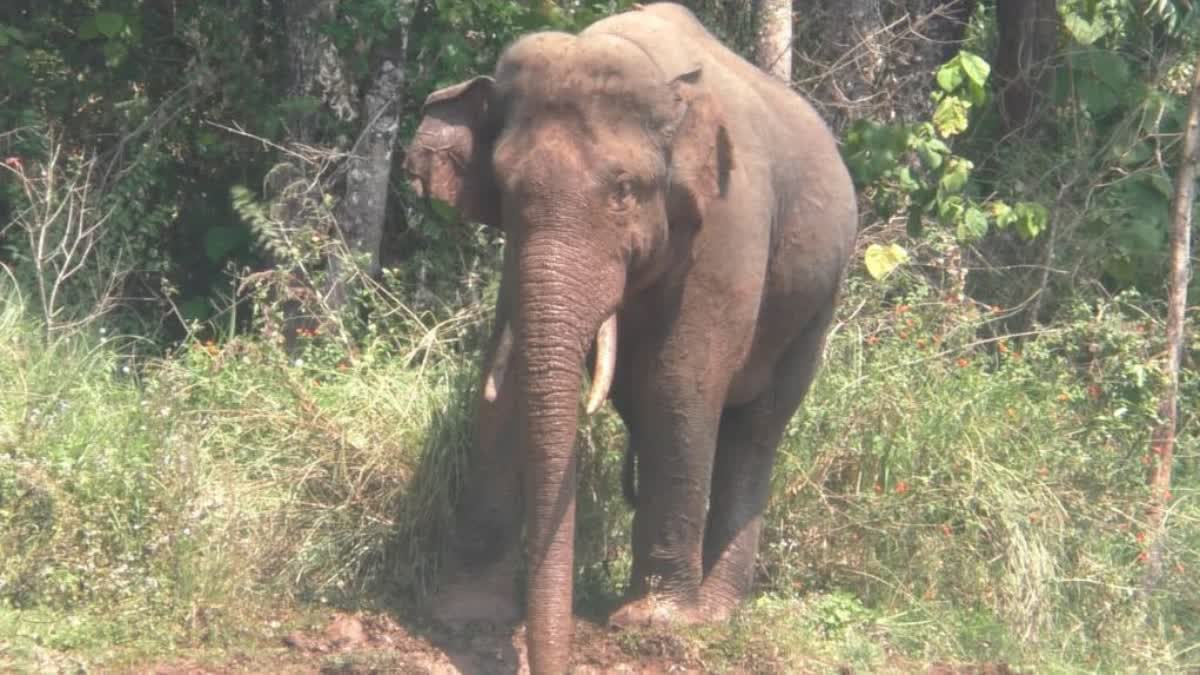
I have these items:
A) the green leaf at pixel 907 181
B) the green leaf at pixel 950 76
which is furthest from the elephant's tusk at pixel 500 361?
the green leaf at pixel 950 76

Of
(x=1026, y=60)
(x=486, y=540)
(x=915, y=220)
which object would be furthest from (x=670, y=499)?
(x=1026, y=60)

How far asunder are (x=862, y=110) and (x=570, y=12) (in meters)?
2.05

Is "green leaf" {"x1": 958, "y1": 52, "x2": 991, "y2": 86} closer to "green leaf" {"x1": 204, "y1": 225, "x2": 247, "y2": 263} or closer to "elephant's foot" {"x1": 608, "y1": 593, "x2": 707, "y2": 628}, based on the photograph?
"elephant's foot" {"x1": 608, "y1": 593, "x2": 707, "y2": 628}

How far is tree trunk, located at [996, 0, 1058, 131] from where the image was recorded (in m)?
11.8

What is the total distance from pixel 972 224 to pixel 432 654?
373 centimetres

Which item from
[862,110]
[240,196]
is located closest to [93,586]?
[240,196]

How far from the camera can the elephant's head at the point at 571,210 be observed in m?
5.83

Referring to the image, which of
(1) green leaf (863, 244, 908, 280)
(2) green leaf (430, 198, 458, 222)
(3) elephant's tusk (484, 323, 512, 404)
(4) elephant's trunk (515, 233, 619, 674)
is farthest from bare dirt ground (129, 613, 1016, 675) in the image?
(1) green leaf (863, 244, 908, 280)

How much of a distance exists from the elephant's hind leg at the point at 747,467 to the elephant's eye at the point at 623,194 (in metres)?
1.71

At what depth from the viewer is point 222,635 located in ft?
21.4

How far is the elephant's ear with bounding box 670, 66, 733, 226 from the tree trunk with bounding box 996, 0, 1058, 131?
19.0 ft

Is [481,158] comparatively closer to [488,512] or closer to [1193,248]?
[488,512]

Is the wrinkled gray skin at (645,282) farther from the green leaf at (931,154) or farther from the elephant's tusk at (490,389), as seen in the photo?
the green leaf at (931,154)

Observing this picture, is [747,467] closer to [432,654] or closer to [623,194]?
[432,654]
